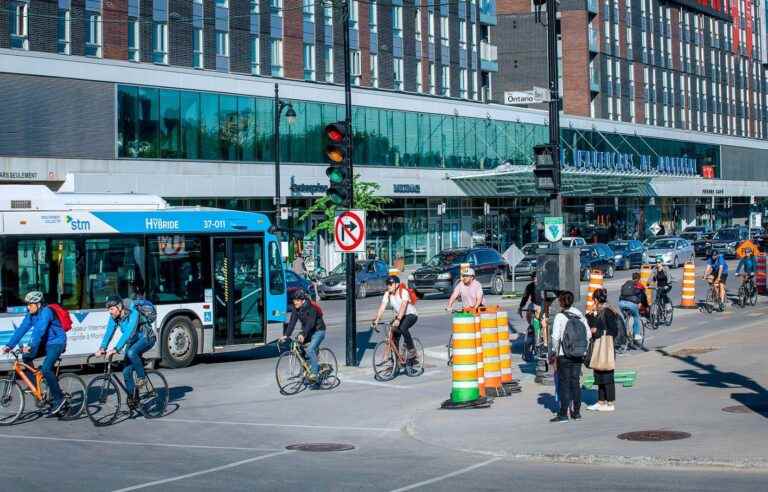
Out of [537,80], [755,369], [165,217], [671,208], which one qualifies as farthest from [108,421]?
[671,208]

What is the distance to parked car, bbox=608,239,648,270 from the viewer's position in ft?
202

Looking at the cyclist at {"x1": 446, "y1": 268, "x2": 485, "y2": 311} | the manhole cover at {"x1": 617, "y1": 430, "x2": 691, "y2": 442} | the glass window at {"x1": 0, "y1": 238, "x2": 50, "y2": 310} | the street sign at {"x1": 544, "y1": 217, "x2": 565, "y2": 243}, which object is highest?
the street sign at {"x1": 544, "y1": 217, "x2": 565, "y2": 243}

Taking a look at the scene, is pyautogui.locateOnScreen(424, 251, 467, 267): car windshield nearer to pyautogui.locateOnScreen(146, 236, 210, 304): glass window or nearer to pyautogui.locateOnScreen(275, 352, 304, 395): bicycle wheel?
pyautogui.locateOnScreen(146, 236, 210, 304): glass window

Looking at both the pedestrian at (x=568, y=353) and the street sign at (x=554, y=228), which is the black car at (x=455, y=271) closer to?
the street sign at (x=554, y=228)

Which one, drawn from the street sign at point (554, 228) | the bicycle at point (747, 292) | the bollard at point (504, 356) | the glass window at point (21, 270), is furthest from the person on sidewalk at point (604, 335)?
the bicycle at point (747, 292)

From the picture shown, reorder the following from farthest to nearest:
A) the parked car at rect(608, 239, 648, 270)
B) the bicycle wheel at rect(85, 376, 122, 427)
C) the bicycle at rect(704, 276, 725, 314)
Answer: the parked car at rect(608, 239, 648, 270) → the bicycle at rect(704, 276, 725, 314) → the bicycle wheel at rect(85, 376, 122, 427)

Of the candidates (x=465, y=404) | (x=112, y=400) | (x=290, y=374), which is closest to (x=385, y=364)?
(x=290, y=374)

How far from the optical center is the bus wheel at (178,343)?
23.0 m

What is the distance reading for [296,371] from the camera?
763 inches

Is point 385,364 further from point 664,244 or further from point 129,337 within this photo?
point 664,244

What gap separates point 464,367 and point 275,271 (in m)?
9.16

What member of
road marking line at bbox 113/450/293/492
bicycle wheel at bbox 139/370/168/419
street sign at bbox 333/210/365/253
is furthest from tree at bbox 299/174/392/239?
road marking line at bbox 113/450/293/492

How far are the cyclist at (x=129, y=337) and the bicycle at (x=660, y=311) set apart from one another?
16916mm

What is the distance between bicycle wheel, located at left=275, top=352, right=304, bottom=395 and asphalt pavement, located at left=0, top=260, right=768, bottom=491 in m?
0.24
